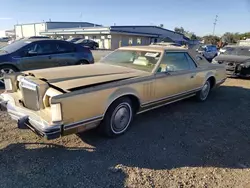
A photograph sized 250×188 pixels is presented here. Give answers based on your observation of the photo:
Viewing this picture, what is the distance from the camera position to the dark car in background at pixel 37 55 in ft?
21.7

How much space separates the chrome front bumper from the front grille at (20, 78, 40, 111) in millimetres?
133

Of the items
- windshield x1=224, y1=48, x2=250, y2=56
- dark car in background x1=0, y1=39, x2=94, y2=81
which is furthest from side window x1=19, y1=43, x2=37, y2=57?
windshield x1=224, y1=48, x2=250, y2=56

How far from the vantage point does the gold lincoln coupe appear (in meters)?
2.96

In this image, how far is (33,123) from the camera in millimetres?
2961

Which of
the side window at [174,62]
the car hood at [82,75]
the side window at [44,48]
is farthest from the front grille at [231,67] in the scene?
the side window at [44,48]

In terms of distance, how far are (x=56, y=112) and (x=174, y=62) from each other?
2933 mm

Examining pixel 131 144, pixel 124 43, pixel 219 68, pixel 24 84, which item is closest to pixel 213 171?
pixel 131 144

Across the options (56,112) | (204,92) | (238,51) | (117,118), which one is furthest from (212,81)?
(238,51)

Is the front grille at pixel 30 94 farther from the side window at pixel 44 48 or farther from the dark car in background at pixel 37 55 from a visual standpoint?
the side window at pixel 44 48

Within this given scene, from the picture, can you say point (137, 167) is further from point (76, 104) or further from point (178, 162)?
point (76, 104)

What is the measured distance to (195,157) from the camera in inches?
129

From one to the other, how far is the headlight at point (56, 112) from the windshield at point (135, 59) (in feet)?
6.55

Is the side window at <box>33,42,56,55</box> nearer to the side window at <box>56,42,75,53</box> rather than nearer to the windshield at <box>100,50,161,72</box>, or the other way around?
the side window at <box>56,42,75,53</box>

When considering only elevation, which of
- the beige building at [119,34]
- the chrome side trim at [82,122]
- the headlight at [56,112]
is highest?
the beige building at [119,34]
